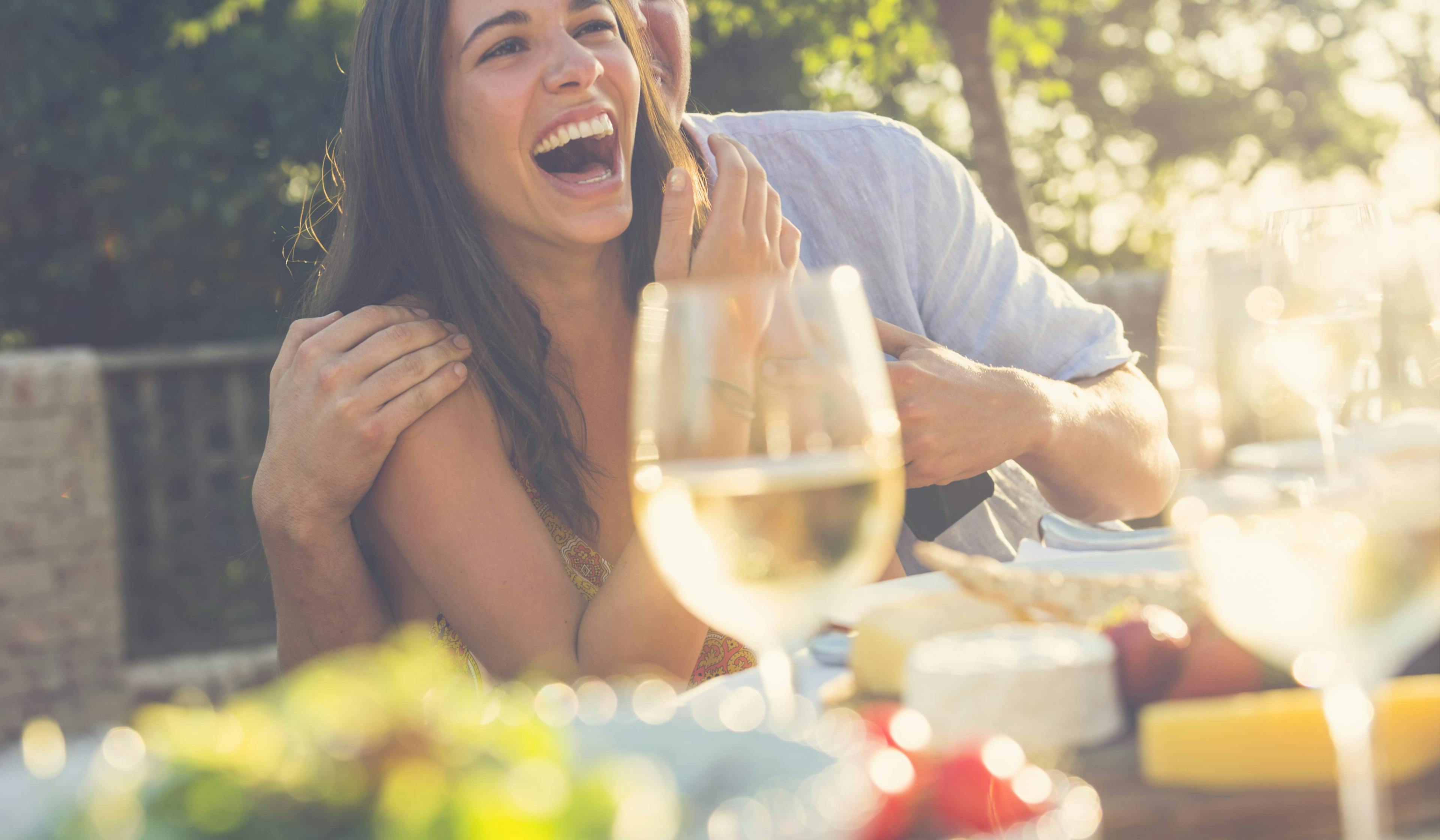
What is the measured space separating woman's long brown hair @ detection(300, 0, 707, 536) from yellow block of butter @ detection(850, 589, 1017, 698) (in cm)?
126

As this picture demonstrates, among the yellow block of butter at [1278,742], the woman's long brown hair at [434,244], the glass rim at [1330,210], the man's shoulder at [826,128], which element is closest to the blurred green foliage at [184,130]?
the man's shoulder at [826,128]

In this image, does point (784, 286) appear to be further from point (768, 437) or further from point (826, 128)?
point (826, 128)

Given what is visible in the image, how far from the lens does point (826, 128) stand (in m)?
2.98

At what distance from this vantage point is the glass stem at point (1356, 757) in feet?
2.22

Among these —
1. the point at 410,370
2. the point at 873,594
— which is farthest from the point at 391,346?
the point at 873,594

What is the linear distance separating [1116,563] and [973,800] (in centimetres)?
81

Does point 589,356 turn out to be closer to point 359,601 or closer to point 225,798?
point 359,601

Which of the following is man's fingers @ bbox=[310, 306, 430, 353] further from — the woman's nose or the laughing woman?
the woman's nose

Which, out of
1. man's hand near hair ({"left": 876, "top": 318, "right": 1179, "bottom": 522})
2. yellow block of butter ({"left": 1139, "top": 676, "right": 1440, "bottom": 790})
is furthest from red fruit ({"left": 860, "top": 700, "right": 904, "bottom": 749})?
man's hand near hair ({"left": 876, "top": 318, "right": 1179, "bottom": 522})

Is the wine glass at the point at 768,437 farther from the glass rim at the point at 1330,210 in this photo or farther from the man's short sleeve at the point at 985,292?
the man's short sleeve at the point at 985,292

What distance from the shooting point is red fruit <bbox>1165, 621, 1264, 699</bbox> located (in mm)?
949

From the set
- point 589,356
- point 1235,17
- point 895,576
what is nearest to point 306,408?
point 589,356

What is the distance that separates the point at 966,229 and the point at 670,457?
2178mm

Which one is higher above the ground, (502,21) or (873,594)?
(502,21)
